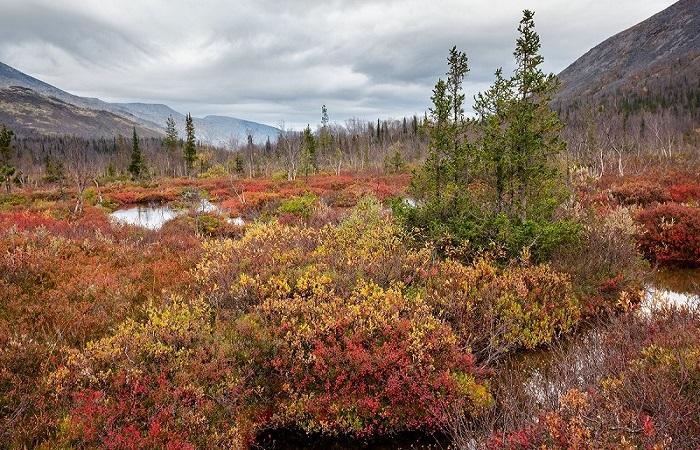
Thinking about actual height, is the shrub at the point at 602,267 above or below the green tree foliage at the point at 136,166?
below

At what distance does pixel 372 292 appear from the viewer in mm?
9383

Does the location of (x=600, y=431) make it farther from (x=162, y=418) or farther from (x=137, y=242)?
(x=137, y=242)

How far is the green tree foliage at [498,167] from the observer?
12906 mm

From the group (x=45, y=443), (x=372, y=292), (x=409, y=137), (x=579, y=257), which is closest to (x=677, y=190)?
(x=579, y=257)

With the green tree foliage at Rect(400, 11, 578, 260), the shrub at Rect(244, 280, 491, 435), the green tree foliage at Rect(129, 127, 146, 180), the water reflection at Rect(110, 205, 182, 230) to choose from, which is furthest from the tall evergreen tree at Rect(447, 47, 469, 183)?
the green tree foliage at Rect(129, 127, 146, 180)

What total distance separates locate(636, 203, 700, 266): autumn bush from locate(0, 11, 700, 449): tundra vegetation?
3.2 inches

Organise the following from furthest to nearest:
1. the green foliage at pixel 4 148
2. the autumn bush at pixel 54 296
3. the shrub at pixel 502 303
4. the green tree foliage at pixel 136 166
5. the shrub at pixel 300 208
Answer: the green tree foliage at pixel 136 166 → the green foliage at pixel 4 148 → the shrub at pixel 300 208 → the shrub at pixel 502 303 → the autumn bush at pixel 54 296

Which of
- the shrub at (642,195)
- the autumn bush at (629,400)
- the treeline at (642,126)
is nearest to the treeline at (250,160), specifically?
the treeline at (642,126)

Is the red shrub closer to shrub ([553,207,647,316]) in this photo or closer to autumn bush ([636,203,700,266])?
autumn bush ([636,203,700,266])

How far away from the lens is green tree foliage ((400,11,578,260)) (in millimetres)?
12906

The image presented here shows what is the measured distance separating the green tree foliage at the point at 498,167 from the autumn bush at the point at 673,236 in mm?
5263

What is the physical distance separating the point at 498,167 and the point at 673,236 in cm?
879

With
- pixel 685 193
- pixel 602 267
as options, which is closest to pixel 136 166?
pixel 602 267

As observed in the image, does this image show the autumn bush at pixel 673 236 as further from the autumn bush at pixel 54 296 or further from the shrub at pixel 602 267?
the autumn bush at pixel 54 296
